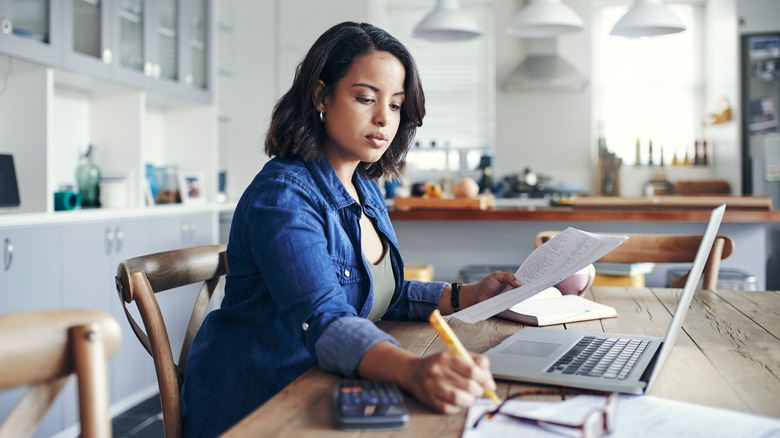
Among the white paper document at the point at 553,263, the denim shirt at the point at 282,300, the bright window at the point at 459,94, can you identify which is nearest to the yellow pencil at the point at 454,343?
the denim shirt at the point at 282,300

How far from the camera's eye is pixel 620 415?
73 cm

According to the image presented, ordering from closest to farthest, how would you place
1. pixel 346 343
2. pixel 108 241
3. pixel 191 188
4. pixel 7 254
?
pixel 346 343 → pixel 7 254 → pixel 108 241 → pixel 191 188

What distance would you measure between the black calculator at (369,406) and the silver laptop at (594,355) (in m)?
0.20

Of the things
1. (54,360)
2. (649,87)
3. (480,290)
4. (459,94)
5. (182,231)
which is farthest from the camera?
(459,94)

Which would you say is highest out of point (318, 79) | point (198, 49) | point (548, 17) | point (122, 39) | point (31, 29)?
point (548, 17)

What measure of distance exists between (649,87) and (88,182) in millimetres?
4736

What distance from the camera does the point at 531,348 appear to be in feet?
3.39

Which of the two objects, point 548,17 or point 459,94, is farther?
point 459,94

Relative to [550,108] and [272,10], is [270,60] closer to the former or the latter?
[272,10]

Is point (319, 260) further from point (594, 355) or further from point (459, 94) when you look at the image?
point (459, 94)

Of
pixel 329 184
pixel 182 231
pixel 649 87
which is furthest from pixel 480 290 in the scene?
pixel 649 87

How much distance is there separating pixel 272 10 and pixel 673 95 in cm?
356

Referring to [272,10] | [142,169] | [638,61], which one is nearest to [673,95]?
[638,61]

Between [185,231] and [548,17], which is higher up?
[548,17]
